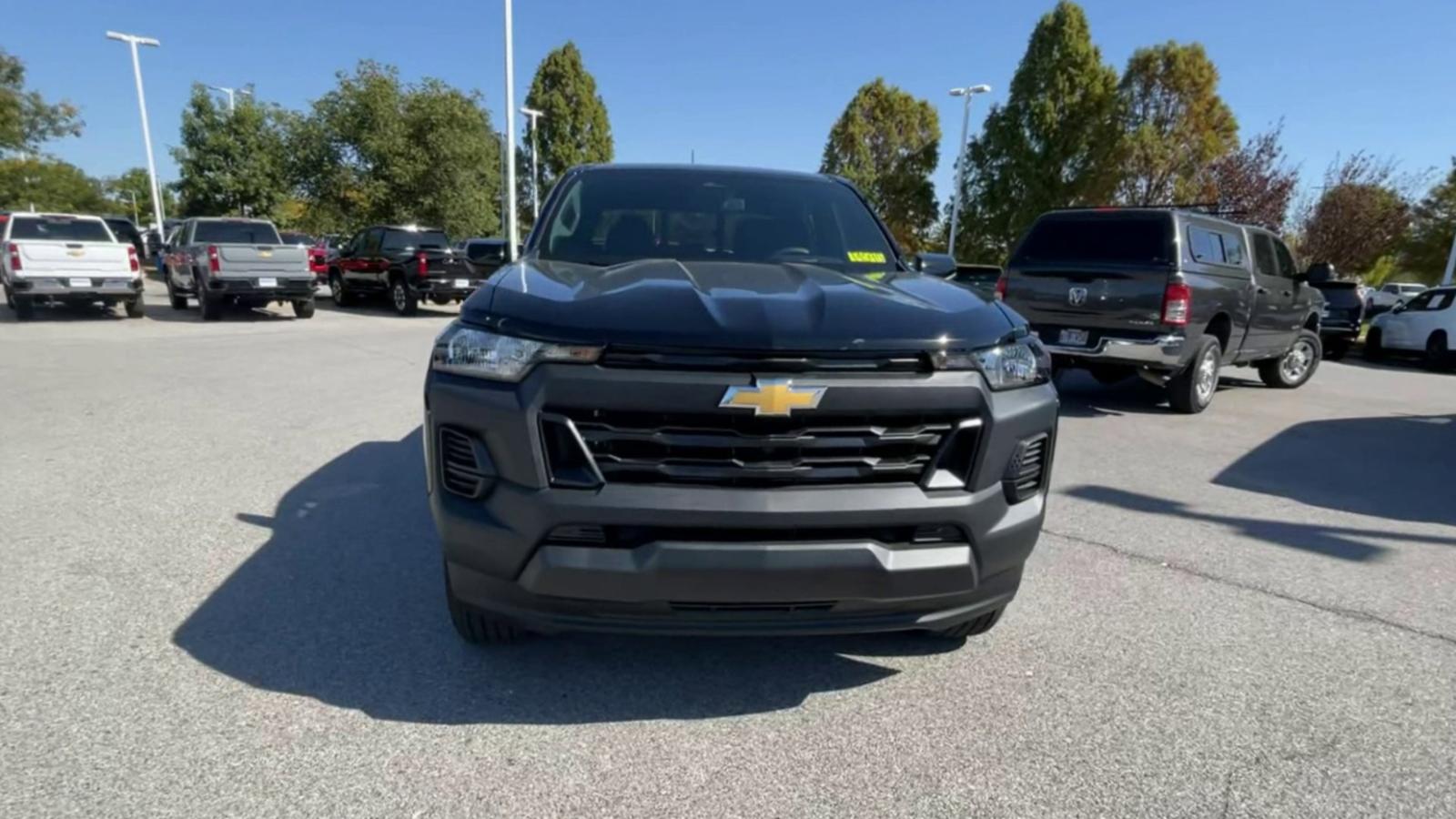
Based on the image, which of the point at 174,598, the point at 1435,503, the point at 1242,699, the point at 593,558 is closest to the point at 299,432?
the point at 174,598

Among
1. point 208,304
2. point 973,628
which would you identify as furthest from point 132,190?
point 973,628

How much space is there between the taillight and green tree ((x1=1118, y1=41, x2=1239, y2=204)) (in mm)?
20589

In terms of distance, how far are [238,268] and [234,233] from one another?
1741 mm

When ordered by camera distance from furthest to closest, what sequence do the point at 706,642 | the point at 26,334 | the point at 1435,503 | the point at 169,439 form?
the point at 26,334 → the point at 169,439 → the point at 1435,503 → the point at 706,642

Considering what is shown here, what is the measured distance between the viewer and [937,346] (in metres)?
2.15

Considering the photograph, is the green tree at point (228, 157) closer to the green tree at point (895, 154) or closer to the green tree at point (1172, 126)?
the green tree at point (895, 154)

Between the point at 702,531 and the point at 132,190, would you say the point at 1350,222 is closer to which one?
the point at 702,531

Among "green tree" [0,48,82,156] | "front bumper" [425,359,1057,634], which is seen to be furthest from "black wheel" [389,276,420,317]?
"green tree" [0,48,82,156]

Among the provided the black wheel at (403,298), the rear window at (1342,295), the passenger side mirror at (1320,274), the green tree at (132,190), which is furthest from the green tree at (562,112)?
the green tree at (132,190)

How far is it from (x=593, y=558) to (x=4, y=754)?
1.79 m

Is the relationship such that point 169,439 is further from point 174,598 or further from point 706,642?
point 706,642

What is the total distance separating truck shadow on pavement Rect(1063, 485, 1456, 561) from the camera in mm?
4070

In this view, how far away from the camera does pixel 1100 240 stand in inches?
302

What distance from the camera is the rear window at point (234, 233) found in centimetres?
1487
